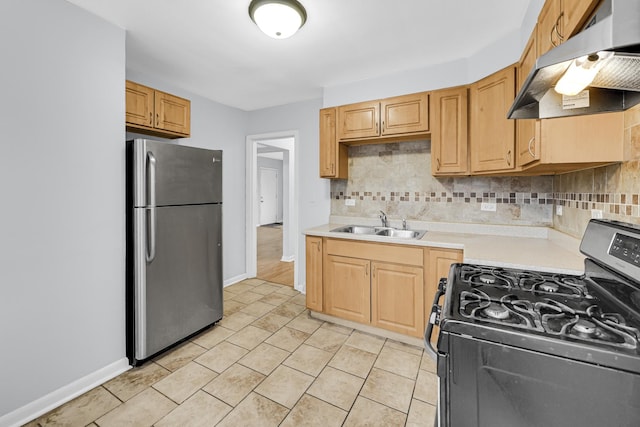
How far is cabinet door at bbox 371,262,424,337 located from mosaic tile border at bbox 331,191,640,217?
90 centimetres

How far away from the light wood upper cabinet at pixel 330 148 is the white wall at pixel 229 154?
4.69ft

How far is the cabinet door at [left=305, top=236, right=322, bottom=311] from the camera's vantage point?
286 centimetres

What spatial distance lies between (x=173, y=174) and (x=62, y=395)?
1.58m

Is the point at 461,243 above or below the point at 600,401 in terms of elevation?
above

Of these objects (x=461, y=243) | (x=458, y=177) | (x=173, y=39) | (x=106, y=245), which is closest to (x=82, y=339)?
(x=106, y=245)

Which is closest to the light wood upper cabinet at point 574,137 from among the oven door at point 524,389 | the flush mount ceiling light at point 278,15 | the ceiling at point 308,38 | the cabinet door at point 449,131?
the ceiling at point 308,38

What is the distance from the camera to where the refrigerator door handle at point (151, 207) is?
211cm

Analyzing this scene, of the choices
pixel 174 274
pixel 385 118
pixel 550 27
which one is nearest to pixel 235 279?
pixel 174 274

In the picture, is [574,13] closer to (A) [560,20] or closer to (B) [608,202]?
(A) [560,20]

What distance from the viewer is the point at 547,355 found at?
2.27 feet

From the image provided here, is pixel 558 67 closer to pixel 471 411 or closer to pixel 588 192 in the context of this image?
pixel 471 411

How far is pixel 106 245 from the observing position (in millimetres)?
2012

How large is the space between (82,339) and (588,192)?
130 inches

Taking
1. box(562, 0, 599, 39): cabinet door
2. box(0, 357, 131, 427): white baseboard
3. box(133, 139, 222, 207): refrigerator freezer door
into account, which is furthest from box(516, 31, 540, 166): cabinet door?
box(0, 357, 131, 427): white baseboard
